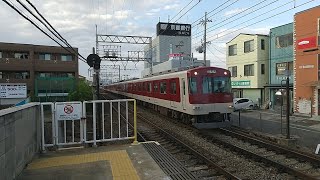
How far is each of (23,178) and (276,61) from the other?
91.7 feet

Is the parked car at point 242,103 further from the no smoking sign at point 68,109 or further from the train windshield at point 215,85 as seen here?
the no smoking sign at point 68,109

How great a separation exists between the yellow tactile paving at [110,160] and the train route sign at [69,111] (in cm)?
120

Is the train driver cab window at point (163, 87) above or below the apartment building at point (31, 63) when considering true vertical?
below

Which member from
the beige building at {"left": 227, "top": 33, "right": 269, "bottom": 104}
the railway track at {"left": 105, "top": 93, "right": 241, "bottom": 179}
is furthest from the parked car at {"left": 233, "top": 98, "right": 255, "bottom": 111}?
the railway track at {"left": 105, "top": 93, "right": 241, "bottom": 179}

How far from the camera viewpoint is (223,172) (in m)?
7.70

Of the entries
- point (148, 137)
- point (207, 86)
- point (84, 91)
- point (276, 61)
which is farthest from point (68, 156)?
point (276, 61)

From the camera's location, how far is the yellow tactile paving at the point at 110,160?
259 inches

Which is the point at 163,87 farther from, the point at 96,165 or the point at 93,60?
the point at 96,165

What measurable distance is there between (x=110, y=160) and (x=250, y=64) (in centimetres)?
2805

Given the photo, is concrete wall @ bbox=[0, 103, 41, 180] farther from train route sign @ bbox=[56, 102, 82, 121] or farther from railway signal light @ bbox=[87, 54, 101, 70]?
railway signal light @ bbox=[87, 54, 101, 70]

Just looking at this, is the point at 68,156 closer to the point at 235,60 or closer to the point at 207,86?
the point at 207,86

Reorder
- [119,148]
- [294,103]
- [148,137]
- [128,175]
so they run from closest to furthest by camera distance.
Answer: [128,175] → [119,148] → [148,137] → [294,103]

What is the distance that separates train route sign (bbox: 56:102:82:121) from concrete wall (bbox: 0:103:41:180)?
0.57m

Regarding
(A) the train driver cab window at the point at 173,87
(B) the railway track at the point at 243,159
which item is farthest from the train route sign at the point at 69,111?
(A) the train driver cab window at the point at 173,87
